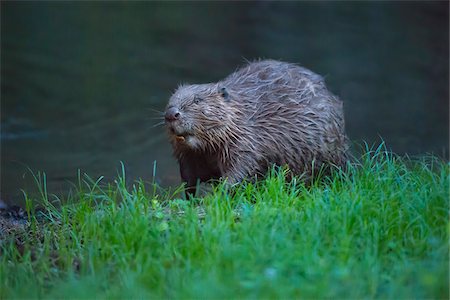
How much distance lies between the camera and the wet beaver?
18.6 feet

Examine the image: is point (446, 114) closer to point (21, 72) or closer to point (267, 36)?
point (267, 36)

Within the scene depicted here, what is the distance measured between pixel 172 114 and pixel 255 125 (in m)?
0.58

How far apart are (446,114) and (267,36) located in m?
3.53

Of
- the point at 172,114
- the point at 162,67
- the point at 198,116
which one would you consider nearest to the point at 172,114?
the point at 172,114

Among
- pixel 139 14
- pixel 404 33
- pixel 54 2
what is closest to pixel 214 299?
pixel 404 33

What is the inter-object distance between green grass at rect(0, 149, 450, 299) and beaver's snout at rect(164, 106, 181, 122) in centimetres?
50

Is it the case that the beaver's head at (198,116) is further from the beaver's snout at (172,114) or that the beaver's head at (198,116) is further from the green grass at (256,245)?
the green grass at (256,245)

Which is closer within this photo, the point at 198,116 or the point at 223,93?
the point at 198,116


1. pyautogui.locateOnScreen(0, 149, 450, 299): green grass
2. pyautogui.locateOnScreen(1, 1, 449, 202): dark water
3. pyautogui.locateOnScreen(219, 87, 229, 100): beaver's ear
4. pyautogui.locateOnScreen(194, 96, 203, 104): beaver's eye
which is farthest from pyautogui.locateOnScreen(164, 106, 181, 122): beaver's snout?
pyautogui.locateOnScreen(1, 1, 449, 202): dark water

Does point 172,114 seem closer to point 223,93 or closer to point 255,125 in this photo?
point 223,93

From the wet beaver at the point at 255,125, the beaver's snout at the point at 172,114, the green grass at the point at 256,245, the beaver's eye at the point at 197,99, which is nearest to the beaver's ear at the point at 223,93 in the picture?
the wet beaver at the point at 255,125

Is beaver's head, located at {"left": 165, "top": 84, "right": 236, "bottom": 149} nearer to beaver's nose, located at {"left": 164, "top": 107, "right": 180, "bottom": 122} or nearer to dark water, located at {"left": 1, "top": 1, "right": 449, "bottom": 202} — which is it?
beaver's nose, located at {"left": 164, "top": 107, "right": 180, "bottom": 122}

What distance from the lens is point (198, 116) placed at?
5.63 metres

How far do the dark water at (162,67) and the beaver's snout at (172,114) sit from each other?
1910 millimetres
